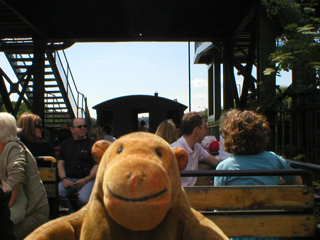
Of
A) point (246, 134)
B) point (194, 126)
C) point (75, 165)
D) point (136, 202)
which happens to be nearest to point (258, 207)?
point (246, 134)

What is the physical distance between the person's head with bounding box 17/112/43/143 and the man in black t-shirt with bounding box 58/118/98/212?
22.5 inches

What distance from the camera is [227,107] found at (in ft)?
40.7

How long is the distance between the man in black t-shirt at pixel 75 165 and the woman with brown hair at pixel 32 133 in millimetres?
399

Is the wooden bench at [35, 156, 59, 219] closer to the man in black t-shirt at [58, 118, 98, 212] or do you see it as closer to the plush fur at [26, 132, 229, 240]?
the man in black t-shirt at [58, 118, 98, 212]

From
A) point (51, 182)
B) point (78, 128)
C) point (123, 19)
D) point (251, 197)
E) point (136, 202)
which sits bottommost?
point (51, 182)

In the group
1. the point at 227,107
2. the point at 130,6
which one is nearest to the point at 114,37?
the point at 130,6

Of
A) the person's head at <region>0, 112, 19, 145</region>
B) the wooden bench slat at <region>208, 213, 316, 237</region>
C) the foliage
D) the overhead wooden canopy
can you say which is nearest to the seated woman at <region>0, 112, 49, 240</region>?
the person's head at <region>0, 112, 19, 145</region>

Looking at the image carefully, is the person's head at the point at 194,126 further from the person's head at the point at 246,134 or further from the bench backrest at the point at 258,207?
the bench backrest at the point at 258,207

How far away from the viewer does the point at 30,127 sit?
4.79 metres

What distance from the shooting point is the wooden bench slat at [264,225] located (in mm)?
2840

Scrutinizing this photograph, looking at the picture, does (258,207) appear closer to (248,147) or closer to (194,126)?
(248,147)

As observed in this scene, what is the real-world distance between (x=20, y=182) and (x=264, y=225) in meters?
2.05

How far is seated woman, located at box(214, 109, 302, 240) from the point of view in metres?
2.89

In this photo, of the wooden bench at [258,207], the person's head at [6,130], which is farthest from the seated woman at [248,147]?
the person's head at [6,130]
